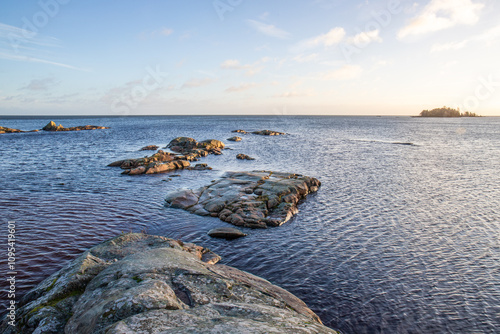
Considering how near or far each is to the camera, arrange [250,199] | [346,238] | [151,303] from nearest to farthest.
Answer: [151,303] < [346,238] < [250,199]

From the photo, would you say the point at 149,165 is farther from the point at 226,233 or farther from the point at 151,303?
the point at 151,303

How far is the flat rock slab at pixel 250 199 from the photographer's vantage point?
22.3m

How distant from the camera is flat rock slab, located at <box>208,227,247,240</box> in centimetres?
1926

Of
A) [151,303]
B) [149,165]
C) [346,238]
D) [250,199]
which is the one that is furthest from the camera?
[149,165]

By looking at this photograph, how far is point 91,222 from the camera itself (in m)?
20.6

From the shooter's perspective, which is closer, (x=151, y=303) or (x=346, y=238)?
(x=151, y=303)

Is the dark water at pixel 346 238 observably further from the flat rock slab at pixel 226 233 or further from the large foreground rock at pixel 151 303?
the large foreground rock at pixel 151 303

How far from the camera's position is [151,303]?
6.95 meters

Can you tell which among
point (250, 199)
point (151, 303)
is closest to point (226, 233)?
point (250, 199)

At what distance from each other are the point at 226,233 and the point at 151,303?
12412mm

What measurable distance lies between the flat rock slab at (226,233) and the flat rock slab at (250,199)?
5.57 ft

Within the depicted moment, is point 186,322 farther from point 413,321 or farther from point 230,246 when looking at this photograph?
point 230,246

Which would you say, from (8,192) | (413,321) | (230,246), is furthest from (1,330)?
(8,192)

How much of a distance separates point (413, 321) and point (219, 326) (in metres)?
10.1
